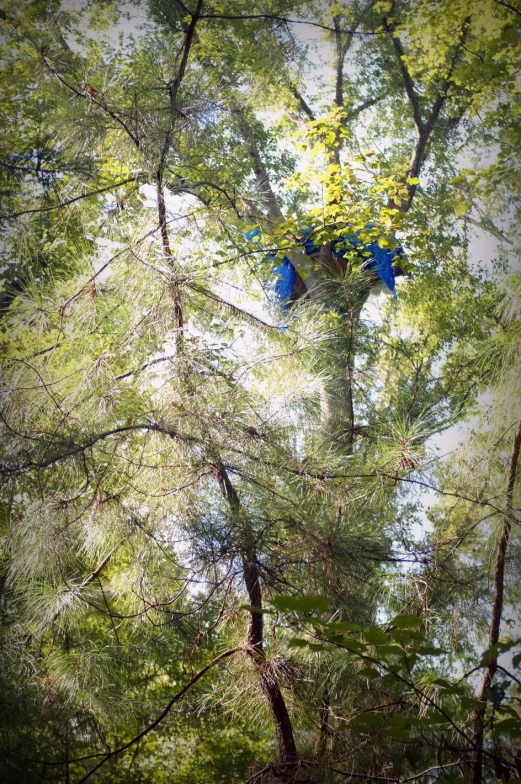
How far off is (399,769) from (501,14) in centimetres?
242

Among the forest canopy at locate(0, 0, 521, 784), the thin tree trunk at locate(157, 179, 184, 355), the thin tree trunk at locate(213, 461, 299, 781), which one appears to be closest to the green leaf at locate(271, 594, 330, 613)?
the forest canopy at locate(0, 0, 521, 784)

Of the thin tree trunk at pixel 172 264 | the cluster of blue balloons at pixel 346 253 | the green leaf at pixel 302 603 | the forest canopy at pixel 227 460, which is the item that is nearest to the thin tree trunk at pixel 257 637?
the forest canopy at pixel 227 460

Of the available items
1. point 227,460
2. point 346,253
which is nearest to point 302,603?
point 227,460

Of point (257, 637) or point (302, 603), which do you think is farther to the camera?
point (257, 637)

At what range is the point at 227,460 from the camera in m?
1.70

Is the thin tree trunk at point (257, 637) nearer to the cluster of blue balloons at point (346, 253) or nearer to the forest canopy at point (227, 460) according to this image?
the forest canopy at point (227, 460)

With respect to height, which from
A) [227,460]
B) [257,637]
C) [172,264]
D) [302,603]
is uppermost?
[172,264]

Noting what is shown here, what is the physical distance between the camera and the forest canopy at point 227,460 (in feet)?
5.44

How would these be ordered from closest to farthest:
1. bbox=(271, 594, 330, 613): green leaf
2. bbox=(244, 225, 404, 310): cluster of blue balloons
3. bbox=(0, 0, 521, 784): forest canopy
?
1. bbox=(271, 594, 330, 613): green leaf
2. bbox=(0, 0, 521, 784): forest canopy
3. bbox=(244, 225, 404, 310): cluster of blue balloons

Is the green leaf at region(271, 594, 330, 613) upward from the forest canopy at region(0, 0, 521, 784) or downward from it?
downward

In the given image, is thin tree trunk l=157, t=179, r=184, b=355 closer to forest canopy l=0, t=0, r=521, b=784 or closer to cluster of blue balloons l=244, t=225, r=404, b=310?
forest canopy l=0, t=0, r=521, b=784

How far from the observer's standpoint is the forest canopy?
5.44ft

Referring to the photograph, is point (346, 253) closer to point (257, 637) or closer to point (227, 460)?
point (227, 460)

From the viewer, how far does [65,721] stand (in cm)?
197
